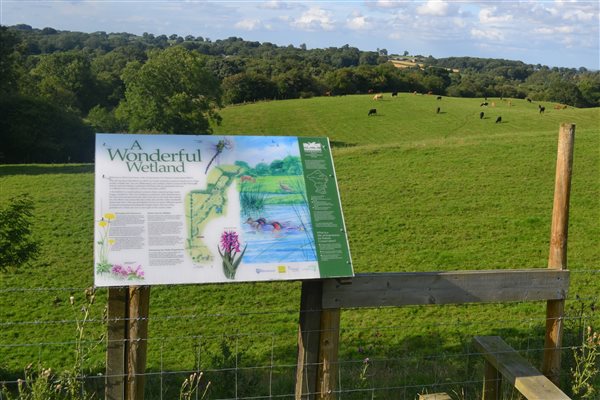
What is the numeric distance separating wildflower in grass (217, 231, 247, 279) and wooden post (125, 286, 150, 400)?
65 centimetres

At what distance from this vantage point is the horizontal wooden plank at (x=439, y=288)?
475 centimetres

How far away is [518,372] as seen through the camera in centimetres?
536

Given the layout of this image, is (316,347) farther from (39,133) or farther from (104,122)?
(104,122)

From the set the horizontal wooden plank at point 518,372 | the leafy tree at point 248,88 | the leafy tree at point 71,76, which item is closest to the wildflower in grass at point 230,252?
the horizontal wooden plank at point 518,372

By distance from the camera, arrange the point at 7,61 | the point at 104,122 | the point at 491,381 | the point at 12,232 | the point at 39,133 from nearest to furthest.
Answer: the point at 491,381 < the point at 12,232 < the point at 39,133 < the point at 7,61 < the point at 104,122

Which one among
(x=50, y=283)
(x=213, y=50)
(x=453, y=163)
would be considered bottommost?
(x=50, y=283)

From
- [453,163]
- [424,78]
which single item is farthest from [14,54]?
[424,78]

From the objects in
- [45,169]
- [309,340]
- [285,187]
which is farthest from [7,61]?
[309,340]

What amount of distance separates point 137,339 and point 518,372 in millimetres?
3208

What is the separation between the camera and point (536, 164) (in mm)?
27547

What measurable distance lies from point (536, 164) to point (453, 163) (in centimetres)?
357

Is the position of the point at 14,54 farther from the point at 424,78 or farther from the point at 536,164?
the point at 424,78

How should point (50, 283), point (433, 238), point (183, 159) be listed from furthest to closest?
point (433, 238) < point (50, 283) < point (183, 159)

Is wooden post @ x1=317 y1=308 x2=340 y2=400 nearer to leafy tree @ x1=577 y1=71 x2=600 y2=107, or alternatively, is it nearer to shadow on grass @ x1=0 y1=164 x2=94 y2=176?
shadow on grass @ x1=0 y1=164 x2=94 y2=176
